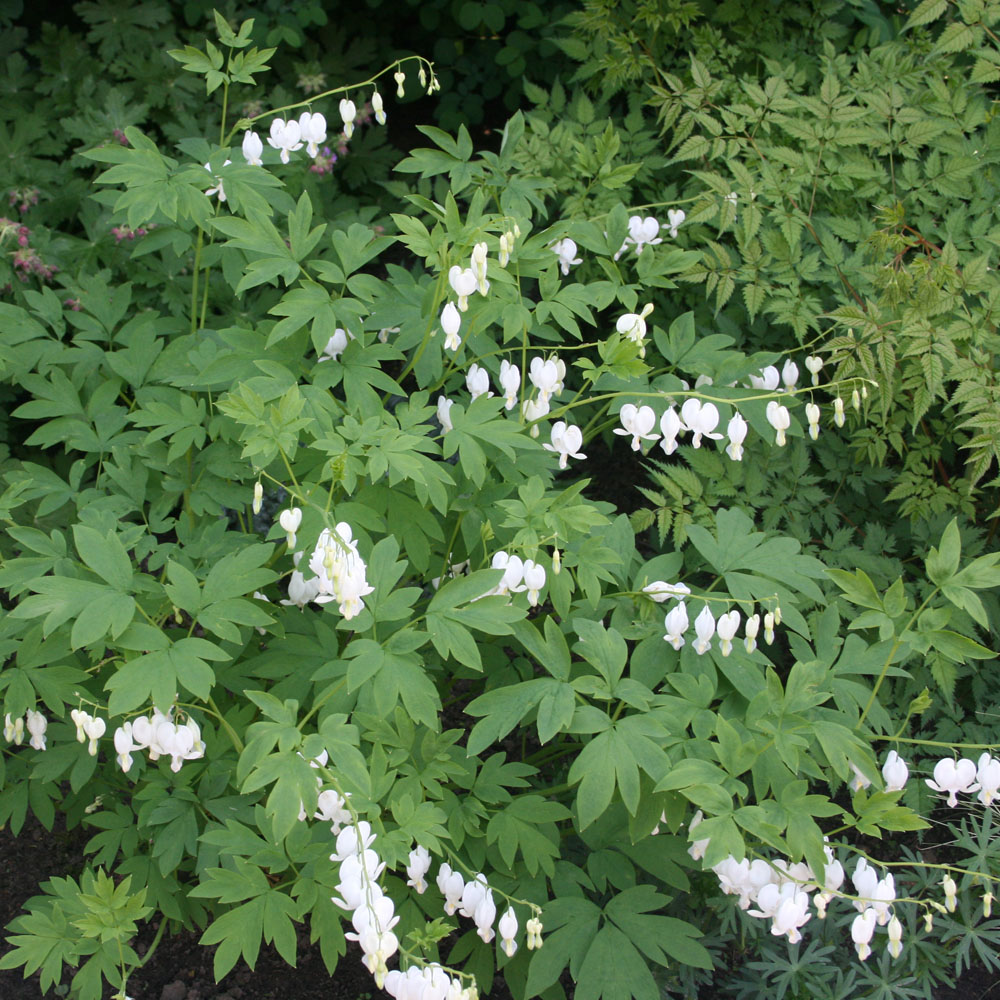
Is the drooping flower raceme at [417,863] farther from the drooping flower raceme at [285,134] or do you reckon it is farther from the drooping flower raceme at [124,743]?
the drooping flower raceme at [285,134]

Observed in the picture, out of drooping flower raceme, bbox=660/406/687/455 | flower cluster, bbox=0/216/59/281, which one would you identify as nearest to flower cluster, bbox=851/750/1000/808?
drooping flower raceme, bbox=660/406/687/455

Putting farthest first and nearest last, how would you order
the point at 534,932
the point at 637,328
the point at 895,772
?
the point at 637,328 → the point at 895,772 → the point at 534,932

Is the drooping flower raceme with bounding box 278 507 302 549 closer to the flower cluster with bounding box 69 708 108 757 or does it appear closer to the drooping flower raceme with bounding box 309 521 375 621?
the drooping flower raceme with bounding box 309 521 375 621

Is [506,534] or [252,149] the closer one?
[506,534]

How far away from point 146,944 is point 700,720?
6.26 ft

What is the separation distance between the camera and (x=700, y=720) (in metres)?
2.36

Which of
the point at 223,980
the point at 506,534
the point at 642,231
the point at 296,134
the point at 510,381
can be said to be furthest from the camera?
the point at 642,231

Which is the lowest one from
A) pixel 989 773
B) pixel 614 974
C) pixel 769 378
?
pixel 614 974

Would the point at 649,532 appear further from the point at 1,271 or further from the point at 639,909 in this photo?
the point at 1,271

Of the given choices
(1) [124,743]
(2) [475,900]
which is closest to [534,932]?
(2) [475,900]

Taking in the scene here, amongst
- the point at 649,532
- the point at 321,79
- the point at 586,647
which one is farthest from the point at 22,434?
the point at 586,647

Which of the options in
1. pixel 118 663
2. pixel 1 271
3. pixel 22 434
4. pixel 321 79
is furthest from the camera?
pixel 321 79

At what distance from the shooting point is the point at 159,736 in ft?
7.36

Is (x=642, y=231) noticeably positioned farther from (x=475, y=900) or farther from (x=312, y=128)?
(x=475, y=900)
